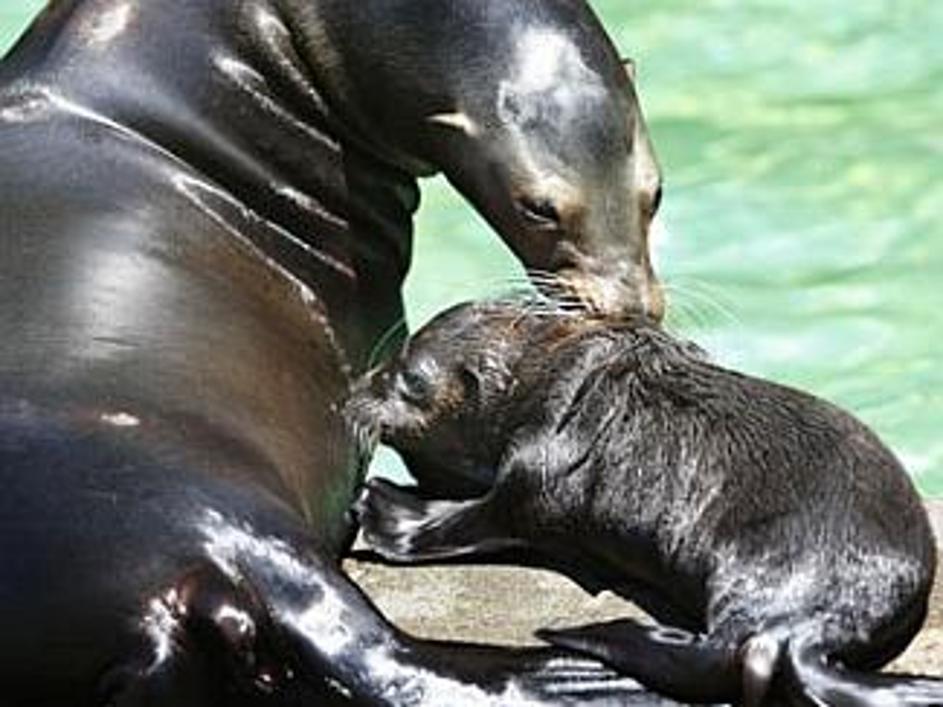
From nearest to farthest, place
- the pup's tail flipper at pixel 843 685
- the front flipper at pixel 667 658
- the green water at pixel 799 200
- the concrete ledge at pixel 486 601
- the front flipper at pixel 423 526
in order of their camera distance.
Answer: the pup's tail flipper at pixel 843 685, the front flipper at pixel 667 658, the concrete ledge at pixel 486 601, the front flipper at pixel 423 526, the green water at pixel 799 200

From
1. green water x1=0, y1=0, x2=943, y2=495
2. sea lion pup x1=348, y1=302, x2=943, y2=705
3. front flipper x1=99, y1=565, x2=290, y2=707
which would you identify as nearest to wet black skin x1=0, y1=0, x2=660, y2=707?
front flipper x1=99, y1=565, x2=290, y2=707

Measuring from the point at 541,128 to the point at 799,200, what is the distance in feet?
11.4

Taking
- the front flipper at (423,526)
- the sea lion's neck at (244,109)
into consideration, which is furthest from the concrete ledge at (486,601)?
the sea lion's neck at (244,109)

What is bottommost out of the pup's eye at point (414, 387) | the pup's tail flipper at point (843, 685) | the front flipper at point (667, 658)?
the pup's eye at point (414, 387)

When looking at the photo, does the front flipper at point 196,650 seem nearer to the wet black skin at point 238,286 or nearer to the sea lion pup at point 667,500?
the wet black skin at point 238,286

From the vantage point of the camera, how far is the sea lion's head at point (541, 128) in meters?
5.54

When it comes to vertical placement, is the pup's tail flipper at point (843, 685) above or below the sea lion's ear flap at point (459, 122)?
below

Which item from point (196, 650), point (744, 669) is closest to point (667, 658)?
point (744, 669)

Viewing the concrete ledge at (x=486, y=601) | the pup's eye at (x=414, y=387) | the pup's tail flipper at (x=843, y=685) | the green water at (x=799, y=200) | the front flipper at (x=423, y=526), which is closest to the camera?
the pup's tail flipper at (x=843, y=685)

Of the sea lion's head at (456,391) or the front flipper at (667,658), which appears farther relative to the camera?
the sea lion's head at (456,391)

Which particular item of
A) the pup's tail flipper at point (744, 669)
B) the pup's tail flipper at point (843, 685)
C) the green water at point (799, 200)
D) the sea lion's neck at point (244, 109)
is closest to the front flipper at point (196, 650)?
the pup's tail flipper at point (744, 669)

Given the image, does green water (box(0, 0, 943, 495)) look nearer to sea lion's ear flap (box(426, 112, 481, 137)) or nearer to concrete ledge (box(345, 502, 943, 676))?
sea lion's ear flap (box(426, 112, 481, 137))

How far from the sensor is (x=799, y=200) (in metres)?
8.95

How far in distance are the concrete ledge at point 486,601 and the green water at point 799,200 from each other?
5.67 feet
